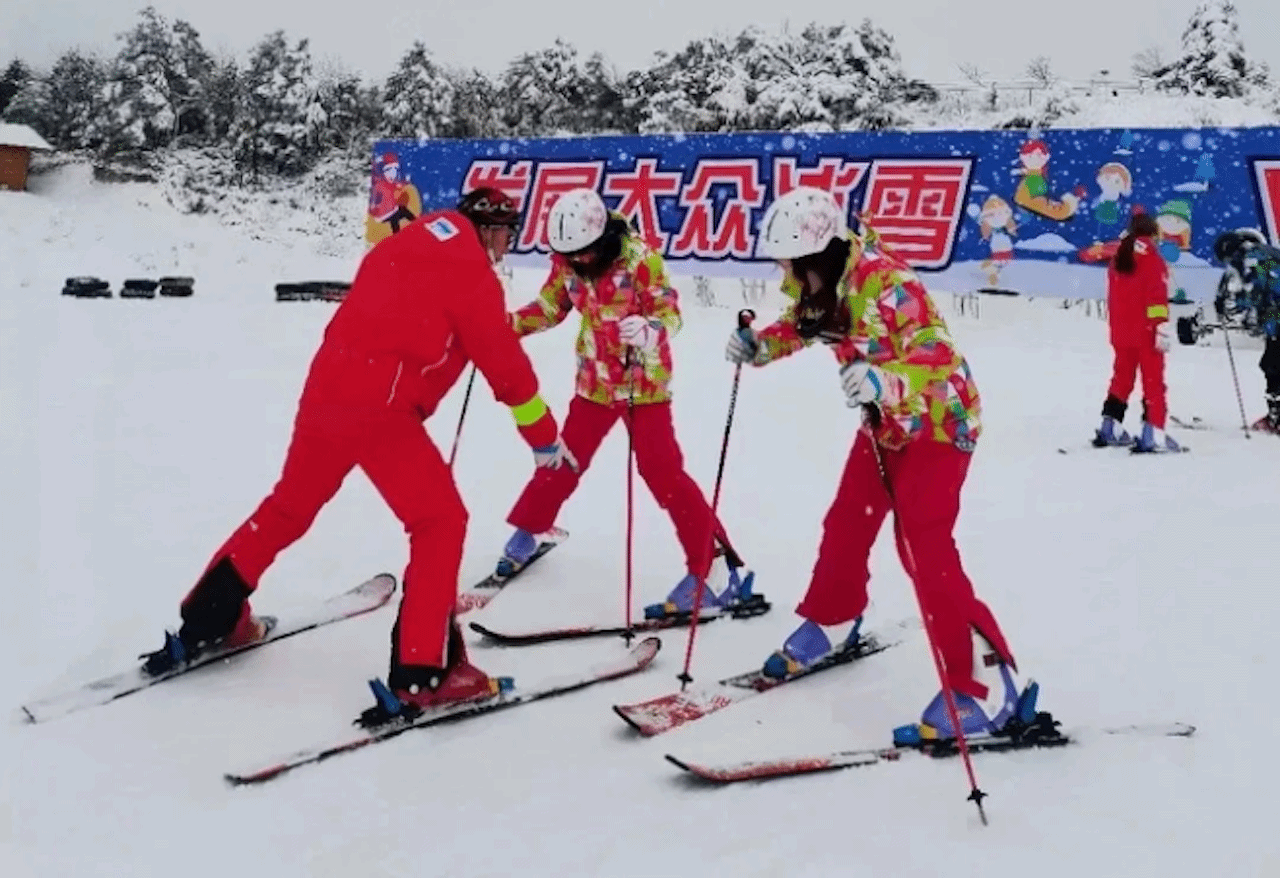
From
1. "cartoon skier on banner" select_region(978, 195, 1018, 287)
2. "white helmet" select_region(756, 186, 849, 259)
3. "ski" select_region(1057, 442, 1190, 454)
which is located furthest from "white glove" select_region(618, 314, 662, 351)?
"cartoon skier on banner" select_region(978, 195, 1018, 287)

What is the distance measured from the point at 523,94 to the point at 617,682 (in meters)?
31.6

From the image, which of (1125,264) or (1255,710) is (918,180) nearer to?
(1125,264)

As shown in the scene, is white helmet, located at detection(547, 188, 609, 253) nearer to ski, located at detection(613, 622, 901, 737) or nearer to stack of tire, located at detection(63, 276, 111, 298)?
ski, located at detection(613, 622, 901, 737)

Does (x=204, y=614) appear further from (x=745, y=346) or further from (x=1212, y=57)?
(x=1212, y=57)

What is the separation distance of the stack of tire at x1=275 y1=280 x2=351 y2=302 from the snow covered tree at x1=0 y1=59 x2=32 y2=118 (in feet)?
95.6

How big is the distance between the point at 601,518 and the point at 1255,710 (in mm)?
3351

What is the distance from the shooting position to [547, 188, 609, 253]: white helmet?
409cm

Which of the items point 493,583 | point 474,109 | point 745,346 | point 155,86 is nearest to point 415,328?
point 745,346

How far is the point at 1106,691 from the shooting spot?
3.63m

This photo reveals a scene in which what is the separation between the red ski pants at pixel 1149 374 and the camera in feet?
25.1

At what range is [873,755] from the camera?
3082mm

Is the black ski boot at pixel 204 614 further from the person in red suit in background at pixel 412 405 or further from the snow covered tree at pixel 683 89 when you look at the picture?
the snow covered tree at pixel 683 89

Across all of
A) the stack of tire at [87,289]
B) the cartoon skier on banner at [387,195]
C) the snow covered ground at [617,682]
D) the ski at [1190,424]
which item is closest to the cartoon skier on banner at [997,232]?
the ski at [1190,424]

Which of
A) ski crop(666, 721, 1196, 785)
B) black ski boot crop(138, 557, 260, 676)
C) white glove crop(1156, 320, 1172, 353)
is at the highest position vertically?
black ski boot crop(138, 557, 260, 676)
